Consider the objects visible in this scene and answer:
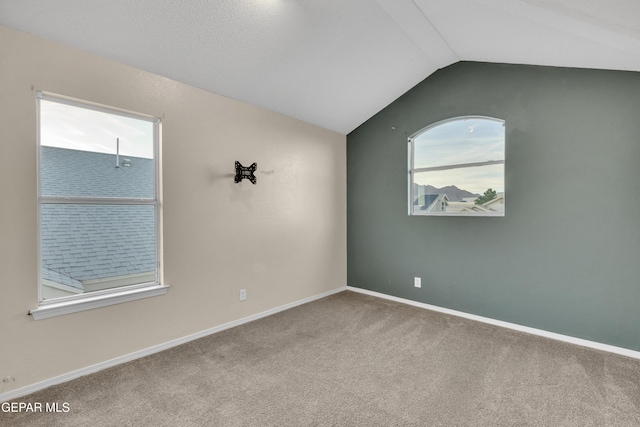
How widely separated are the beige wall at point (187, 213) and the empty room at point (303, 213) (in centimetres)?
2

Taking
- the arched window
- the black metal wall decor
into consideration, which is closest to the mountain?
the arched window

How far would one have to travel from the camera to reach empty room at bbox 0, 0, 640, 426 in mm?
1953

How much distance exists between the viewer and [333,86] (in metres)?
3.36

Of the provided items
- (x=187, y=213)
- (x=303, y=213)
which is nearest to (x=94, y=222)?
(x=187, y=213)

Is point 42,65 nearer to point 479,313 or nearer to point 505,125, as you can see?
point 505,125

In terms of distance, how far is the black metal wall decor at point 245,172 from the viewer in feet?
10.3

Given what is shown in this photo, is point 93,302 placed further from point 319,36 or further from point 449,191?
point 449,191

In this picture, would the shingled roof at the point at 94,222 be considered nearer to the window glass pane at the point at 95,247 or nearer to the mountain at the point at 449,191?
the window glass pane at the point at 95,247

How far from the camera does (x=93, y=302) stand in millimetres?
2268

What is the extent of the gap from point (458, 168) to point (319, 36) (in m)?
2.11

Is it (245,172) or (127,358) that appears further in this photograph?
(245,172)

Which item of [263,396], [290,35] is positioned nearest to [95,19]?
[290,35]

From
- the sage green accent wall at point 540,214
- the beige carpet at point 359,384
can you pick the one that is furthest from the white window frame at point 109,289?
the sage green accent wall at point 540,214

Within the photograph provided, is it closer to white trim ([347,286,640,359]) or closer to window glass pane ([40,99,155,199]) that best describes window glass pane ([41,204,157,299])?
window glass pane ([40,99,155,199])
